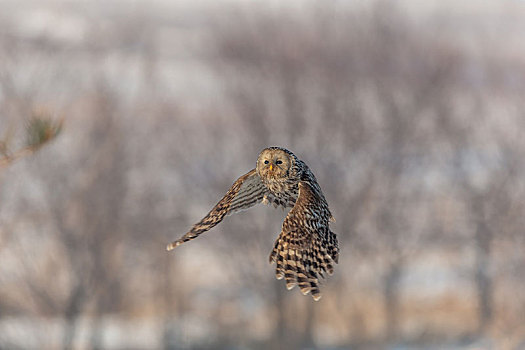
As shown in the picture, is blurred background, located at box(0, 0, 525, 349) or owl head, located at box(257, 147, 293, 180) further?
blurred background, located at box(0, 0, 525, 349)

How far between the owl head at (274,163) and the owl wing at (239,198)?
124 millimetres

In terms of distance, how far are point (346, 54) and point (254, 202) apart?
25.5 meters

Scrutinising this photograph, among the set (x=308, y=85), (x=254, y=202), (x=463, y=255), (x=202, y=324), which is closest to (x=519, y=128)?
(x=463, y=255)

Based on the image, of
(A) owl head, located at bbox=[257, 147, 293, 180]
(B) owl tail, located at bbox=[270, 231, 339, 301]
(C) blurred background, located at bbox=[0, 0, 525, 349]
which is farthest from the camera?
(C) blurred background, located at bbox=[0, 0, 525, 349]

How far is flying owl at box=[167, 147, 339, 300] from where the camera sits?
2418 mm

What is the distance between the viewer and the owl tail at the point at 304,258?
2.47m

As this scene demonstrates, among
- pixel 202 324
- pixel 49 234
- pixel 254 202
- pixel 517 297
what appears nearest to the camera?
pixel 254 202

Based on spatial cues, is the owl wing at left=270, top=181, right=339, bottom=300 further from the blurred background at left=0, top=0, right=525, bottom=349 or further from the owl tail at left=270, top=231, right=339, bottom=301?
the blurred background at left=0, top=0, right=525, bottom=349

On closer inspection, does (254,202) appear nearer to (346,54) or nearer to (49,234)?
(49,234)

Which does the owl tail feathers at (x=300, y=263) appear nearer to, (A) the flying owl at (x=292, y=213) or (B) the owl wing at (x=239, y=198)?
(A) the flying owl at (x=292, y=213)

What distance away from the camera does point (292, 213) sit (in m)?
2.45

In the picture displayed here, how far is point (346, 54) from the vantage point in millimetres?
27672

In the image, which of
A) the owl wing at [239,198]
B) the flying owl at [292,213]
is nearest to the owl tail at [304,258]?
the flying owl at [292,213]

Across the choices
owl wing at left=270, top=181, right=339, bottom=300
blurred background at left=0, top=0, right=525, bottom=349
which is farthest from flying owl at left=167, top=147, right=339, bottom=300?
blurred background at left=0, top=0, right=525, bottom=349
